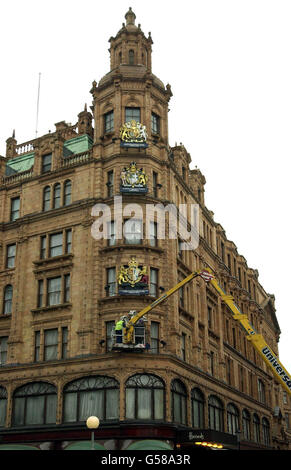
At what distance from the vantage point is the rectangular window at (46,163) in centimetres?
5403

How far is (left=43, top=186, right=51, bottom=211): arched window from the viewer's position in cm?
5234

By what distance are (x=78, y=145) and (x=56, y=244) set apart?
33.8 feet

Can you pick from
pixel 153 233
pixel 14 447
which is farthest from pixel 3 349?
pixel 153 233

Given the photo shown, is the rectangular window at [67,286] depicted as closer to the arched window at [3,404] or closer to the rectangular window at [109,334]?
the rectangular window at [109,334]

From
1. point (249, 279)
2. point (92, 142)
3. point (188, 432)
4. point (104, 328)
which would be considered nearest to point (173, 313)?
point (104, 328)

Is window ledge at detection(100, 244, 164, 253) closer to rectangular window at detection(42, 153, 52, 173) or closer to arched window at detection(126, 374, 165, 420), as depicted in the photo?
arched window at detection(126, 374, 165, 420)

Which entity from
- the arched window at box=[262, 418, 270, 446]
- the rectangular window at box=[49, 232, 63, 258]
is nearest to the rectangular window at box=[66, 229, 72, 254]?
the rectangular window at box=[49, 232, 63, 258]

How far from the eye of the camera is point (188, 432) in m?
40.2

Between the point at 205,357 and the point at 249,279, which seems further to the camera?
the point at 249,279

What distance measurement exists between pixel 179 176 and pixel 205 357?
55.4ft

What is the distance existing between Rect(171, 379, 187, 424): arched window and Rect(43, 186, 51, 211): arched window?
19.5 metres

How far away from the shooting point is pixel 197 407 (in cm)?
4797
